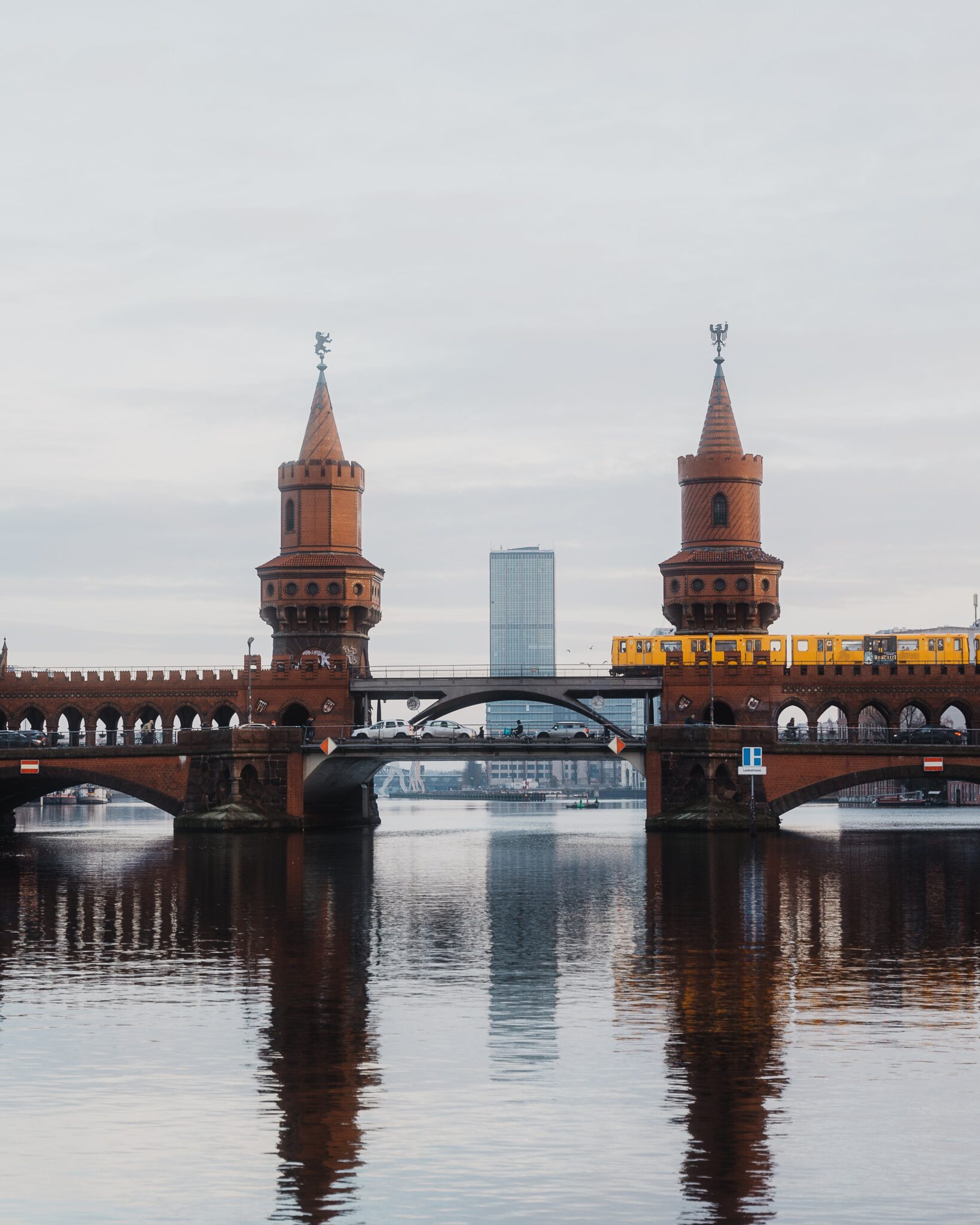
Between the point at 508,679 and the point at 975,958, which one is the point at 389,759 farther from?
the point at 975,958

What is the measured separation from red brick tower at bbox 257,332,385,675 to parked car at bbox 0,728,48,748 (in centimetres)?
2096

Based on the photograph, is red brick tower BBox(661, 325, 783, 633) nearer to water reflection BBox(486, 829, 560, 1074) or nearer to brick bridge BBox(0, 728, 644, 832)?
brick bridge BBox(0, 728, 644, 832)

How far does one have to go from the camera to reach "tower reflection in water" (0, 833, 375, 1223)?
23.7 meters

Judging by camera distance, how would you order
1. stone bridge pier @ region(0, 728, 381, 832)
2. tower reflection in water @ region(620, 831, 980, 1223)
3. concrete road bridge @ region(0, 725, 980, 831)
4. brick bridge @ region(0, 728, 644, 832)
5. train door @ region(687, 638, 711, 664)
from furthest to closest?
train door @ region(687, 638, 711, 664)
stone bridge pier @ region(0, 728, 381, 832)
brick bridge @ region(0, 728, 644, 832)
concrete road bridge @ region(0, 725, 980, 831)
tower reflection in water @ region(620, 831, 980, 1223)

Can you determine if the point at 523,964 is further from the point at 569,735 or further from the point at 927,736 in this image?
the point at 927,736

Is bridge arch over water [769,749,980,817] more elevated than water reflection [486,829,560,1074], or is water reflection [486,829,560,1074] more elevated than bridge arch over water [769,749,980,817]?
bridge arch over water [769,749,980,817]

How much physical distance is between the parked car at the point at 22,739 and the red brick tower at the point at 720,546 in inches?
1935

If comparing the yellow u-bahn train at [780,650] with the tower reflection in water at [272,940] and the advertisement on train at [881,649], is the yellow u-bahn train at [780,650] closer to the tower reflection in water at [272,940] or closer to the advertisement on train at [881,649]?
the advertisement on train at [881,649]

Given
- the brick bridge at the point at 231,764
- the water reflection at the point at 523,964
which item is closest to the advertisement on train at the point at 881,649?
the brick bridge at the point at 231,764

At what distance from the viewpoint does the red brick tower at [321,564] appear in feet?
437

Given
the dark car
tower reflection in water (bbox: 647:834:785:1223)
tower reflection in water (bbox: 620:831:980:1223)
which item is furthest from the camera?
the dark car

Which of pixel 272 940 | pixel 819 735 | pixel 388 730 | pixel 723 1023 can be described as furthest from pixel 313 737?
pixel 723 1023

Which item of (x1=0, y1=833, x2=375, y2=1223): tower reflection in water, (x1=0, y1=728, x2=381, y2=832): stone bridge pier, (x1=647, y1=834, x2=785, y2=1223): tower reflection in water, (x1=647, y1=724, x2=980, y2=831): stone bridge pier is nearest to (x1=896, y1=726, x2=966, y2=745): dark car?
(x1=647, y1=724, x2=980, y2=831): stone bridge pier

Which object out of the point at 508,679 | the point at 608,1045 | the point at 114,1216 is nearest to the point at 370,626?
the point at 508,679
